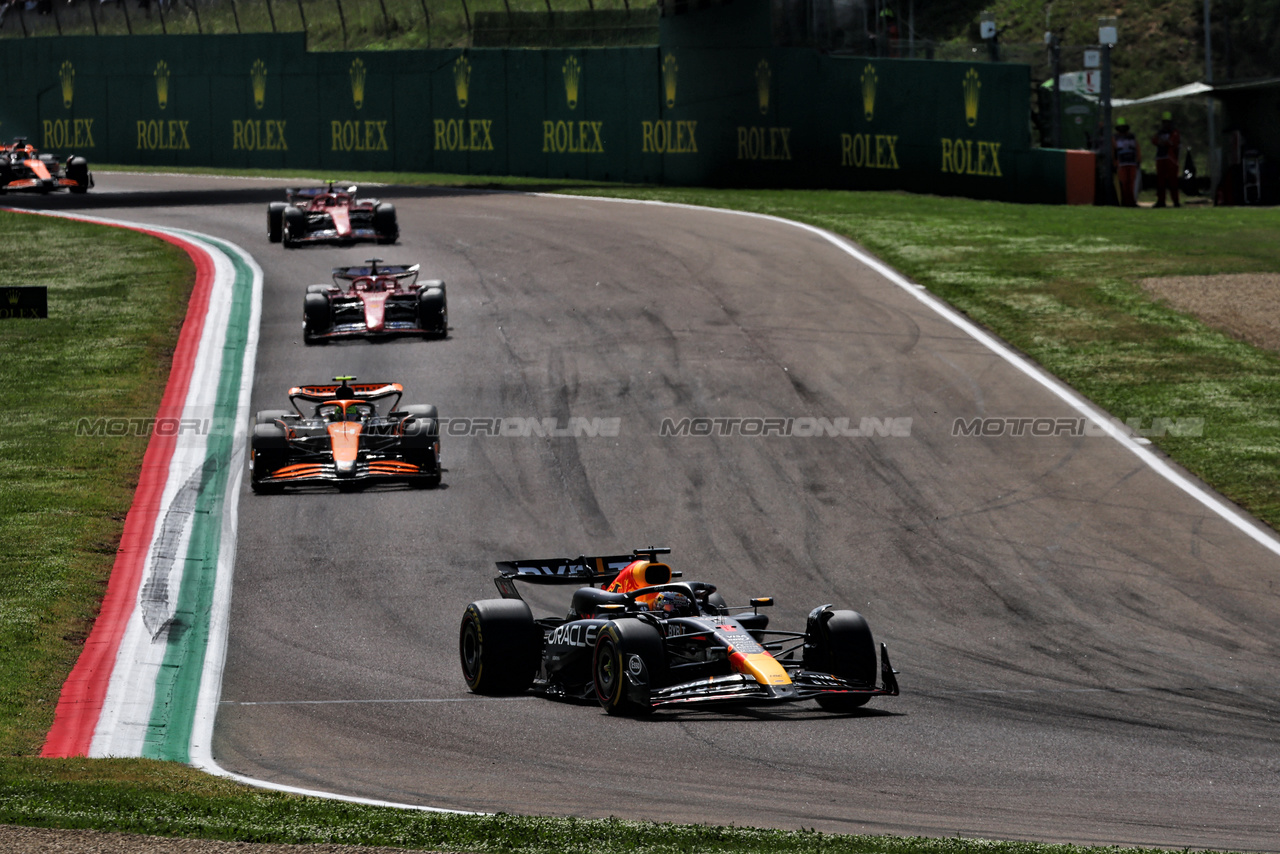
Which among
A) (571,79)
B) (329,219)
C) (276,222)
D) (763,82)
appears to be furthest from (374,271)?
(571,79)

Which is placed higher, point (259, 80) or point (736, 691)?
point (259, 80)

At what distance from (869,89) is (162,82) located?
27113 millimetres

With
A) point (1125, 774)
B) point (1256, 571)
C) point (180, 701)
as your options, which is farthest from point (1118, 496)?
point (180, 701)

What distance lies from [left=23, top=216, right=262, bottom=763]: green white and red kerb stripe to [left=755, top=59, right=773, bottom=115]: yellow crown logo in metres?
18.1

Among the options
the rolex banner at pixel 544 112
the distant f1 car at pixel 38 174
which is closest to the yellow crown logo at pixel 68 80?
the rolex banner at pixel 544 112

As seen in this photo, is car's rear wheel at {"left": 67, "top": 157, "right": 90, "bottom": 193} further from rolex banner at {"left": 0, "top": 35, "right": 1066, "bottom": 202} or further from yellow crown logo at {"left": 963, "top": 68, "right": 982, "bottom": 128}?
yellow crown logo at {"left": 963, "top": 68, "right": 982, "bottom": 128}

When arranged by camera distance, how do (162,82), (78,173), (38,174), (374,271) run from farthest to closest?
(162,82) → (78,173) → (38,174) → (374,271)

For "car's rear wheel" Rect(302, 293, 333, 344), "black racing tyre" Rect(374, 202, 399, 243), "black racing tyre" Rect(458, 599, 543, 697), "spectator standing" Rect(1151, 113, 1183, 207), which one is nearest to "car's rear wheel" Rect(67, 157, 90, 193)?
"black racing tyre" Rect(374, 202, 399, 243)

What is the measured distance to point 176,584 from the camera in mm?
13391

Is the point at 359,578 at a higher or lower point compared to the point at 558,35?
lower

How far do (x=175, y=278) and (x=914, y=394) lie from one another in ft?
47.7

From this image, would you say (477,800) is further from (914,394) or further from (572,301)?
(572,301)

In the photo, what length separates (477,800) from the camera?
7797 millimetres

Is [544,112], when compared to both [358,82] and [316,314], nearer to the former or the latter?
[358,82]
